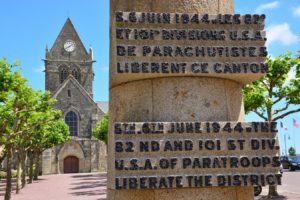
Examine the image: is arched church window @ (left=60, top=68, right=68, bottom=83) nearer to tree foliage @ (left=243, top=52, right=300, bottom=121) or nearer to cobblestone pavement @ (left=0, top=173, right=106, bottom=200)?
cobblestone pavement @ (left=0, top=173, right=106, bottom=200)

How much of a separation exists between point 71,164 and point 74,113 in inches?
275

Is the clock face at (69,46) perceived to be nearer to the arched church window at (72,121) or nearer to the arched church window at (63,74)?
the arched church window at (63,74)

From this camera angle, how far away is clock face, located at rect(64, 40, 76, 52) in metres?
64.4

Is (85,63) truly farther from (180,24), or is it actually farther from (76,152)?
(180,24)

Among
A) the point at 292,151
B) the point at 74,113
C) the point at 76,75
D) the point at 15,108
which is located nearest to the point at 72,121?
the point at 74,113

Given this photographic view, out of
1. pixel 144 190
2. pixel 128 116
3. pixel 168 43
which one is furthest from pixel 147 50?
pixel 144 190

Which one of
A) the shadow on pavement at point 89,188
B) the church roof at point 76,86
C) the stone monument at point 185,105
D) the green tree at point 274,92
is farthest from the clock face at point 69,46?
the stone monument at point 185,105

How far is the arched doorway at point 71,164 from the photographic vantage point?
55.6m

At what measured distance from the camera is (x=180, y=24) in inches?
196

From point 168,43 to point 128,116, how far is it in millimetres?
990

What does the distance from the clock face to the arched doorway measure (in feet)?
58.0

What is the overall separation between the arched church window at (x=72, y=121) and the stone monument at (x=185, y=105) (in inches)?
2082

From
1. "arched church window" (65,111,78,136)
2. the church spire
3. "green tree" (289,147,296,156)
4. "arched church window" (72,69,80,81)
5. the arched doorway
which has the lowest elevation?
the arched doorway

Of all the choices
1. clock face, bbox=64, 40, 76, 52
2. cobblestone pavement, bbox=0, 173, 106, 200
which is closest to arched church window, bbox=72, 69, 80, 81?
clock face, bbox=64, 40, 76, 52
